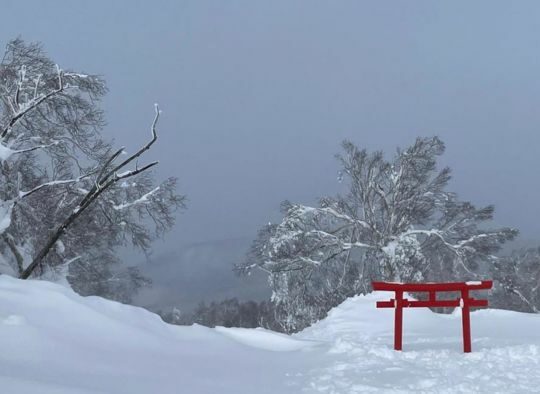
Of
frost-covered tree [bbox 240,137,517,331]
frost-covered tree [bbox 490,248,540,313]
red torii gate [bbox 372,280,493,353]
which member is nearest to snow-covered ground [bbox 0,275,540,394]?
red torii gate [bbox 372,280,493,353]

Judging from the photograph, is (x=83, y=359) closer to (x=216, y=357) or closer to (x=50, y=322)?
(x=50, y=322)

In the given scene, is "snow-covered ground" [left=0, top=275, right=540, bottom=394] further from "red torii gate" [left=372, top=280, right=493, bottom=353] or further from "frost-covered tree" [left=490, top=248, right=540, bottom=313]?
"frost-covered tree" [left=490, top=248, right=540, bottom=313]

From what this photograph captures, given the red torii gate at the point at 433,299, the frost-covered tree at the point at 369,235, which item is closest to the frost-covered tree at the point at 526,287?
the frost-covered tree at the point at 369,235

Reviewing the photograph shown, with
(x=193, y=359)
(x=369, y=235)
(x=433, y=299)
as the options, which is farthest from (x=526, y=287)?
(x=193, y=359)

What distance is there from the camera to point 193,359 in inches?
269

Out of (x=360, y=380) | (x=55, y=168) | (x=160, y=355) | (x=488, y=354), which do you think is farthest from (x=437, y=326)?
(x=55, y=168)

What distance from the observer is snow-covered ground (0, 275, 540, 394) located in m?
5.06

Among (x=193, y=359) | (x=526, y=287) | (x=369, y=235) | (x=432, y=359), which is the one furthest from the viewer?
(x=526, y=287)

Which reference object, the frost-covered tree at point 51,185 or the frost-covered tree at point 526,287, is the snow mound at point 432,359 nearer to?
the frost-covered tree at point 51,185

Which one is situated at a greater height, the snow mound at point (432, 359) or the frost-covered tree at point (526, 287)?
the frost-covered tree at point (526, 287)

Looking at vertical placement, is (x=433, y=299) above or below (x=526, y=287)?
below

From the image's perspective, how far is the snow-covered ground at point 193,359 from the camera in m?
5.06

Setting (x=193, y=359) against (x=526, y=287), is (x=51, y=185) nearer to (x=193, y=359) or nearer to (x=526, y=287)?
(x=193, y=359)

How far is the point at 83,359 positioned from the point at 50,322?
3.37 feet
